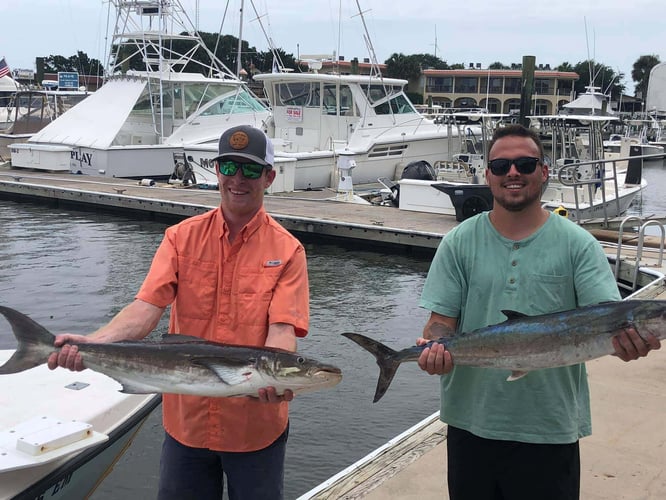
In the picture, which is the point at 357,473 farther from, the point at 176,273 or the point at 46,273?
the point at 46,273

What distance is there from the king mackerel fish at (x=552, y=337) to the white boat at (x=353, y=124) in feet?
68.0

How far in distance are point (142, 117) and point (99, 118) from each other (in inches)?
55.1

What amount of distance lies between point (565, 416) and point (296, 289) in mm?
1107

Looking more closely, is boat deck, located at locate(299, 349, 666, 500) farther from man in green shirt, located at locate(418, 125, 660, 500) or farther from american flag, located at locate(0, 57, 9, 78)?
american flag, located at locate(0, 57, 9, 78)

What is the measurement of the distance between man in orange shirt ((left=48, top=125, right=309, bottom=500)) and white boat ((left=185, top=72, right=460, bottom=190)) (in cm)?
2032

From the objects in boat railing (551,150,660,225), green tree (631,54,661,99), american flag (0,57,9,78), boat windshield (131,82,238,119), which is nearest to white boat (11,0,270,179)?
boat windshield (131,82,238,119)

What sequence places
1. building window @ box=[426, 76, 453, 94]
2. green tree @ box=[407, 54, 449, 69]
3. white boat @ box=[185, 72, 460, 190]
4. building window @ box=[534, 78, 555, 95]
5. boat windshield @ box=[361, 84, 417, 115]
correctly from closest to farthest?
white boat @ box=[185, 72, 460, 190] → boat windshield @ box=[361, 84, 417, 115] → building window @ box=[534, 78, 555, 95] → building window @ box=[426, 76, 453, 94] → green tree @ box=[407, 54, 449, 69]

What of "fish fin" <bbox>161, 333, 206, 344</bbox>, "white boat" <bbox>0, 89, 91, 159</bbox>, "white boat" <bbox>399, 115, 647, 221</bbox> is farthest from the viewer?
"white boat" <bbox>0, 89, 91, 159</bbox>

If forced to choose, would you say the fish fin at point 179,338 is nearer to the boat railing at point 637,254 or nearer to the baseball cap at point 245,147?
the baseball cap at point 245,147

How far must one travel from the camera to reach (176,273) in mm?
3078

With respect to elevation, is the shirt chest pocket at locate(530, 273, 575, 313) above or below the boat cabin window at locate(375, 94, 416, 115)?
below

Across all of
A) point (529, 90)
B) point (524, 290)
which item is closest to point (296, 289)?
point (524, 290)

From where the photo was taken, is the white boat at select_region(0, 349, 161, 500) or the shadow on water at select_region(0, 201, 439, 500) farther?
the shadow on water at select_region(0, 201, 439, 500)

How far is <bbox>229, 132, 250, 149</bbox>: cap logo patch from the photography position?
10.1 feet
